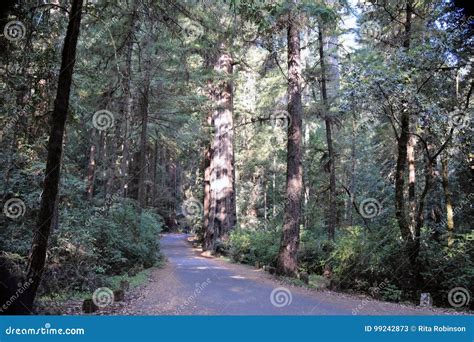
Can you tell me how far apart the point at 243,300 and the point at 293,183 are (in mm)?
5203

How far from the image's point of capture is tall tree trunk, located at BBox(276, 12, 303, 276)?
13.6m

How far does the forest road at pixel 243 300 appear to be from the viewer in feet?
27.3

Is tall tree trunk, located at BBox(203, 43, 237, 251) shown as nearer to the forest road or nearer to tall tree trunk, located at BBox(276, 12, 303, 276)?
tall tree trunk, located at BBox(276, 12, 303, 276)

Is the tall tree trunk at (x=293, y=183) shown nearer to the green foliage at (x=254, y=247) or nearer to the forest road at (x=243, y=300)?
the forest road at (x=243, y=300)

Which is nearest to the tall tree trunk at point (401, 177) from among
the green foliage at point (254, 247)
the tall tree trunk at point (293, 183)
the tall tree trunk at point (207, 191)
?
the tall tree trunk at point (293, 183)

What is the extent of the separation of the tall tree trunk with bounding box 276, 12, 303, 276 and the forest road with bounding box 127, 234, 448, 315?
82cm

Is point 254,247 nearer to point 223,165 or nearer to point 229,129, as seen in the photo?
point 223,165

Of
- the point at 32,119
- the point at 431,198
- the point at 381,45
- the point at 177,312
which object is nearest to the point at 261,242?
the point at 431,198

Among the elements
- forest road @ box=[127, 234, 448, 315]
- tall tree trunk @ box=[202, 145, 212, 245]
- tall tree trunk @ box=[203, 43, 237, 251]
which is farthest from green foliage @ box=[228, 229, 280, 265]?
tall tree trunk @ box=[202, 145, 212, 245]

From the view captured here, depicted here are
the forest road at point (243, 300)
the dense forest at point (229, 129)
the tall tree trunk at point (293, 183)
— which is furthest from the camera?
the tall tree trunk at point (293, 183)

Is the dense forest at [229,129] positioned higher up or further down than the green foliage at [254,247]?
higher up

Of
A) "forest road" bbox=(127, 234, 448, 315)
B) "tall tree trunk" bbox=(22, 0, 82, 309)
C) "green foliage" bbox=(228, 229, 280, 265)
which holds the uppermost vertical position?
"tall tree trunk" bbox=(22, 0, 82, 309)

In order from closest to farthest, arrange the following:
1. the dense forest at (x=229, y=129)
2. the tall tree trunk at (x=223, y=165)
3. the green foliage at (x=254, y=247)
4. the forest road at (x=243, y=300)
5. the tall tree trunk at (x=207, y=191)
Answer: the dense forest at (x=229, y=129)
the forest road at (x=243, y=300)
the green foliage at (x=254, y=247)
the tall tree trunk at (x=223, y=165)
the tall tree trunk at (x=207, y=191)

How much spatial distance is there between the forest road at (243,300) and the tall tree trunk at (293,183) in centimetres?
82
